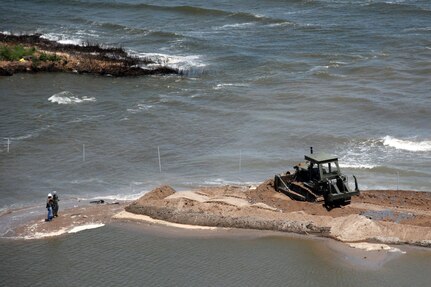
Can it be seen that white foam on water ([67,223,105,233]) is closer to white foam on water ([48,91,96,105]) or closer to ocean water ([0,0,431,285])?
ocean water ([0,0,431,285])

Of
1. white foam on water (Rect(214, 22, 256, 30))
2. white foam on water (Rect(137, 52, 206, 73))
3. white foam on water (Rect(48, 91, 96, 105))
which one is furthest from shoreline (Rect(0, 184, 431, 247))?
white foam on water (Rect(214, 22, 256, 30))

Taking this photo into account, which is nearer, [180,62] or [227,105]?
[227,105]

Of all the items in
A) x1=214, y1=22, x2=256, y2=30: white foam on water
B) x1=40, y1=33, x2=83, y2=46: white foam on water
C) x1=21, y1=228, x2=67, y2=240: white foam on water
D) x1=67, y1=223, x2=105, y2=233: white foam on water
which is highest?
x1=214, y1=22, x2=256, y2=30: white foam on water

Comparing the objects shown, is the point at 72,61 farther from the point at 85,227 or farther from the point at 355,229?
the point at 355,229

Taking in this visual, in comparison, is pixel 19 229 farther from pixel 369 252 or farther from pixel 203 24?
pixel 203 24

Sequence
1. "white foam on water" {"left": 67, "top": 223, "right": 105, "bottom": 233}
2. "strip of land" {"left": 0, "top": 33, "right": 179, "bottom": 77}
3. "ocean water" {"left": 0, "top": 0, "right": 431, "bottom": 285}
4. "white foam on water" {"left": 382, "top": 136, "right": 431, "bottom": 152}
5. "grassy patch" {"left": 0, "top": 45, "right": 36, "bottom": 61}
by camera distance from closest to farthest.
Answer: "white foam on water" {"left": 67, "top": 223, "right": 105, "bottom": 233} < "ocean water" {"left": 0, "top": 0, "right": 431, "bottom": 285} < "white foam on water" {"left": 382, "top": 136, "right": 431, "bottom": 152} < "strip of land" {"left": 0, "top": 33, "right": 179, "bottom": 77} < "grassy patch" {"left": 0, "top": 45, "right": 36, "bottom": 61}

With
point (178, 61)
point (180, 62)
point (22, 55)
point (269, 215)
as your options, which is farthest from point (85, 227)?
point (178, 61)
